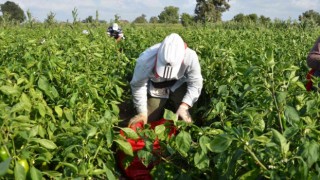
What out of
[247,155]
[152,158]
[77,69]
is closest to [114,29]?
[77,69]

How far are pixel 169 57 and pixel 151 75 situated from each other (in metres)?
0.51

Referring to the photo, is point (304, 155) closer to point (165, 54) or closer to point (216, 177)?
point (216, 177)

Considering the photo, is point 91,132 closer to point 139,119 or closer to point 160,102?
point 139,119

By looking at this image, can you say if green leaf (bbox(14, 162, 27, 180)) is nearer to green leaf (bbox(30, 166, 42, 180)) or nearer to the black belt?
green leaf (bbox(30, 166, 42, 180))

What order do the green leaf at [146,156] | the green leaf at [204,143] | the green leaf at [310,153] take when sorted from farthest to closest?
1. the green leaf at [146,156]
2. the green leaf at [204,143]
3. the green leaf at [310,153]

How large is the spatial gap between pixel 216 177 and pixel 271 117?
47cm

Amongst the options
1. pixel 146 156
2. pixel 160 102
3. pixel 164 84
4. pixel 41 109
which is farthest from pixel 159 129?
pixel 160 102

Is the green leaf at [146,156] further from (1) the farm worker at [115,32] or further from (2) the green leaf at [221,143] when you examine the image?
(1) the farm worker at [115,32]

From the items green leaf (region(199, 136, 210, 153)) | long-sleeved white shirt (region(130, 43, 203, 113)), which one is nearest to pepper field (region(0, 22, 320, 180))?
green leaf (region(199, 136, 210, 153))

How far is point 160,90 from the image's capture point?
3660 mm

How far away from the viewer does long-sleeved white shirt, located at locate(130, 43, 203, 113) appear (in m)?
3.18

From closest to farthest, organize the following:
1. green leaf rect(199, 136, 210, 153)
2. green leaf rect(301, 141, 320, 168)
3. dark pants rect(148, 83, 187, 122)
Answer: green leaf rect(301, 141, 320, 168) → green leaf rect(199, 136, 210, 153) → dark pants rect(148, 83, 187, 122)

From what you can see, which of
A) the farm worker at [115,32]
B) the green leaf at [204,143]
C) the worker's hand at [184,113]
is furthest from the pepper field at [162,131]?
the farm worker at [115,32]

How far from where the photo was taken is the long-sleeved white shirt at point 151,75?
10.4 ft
